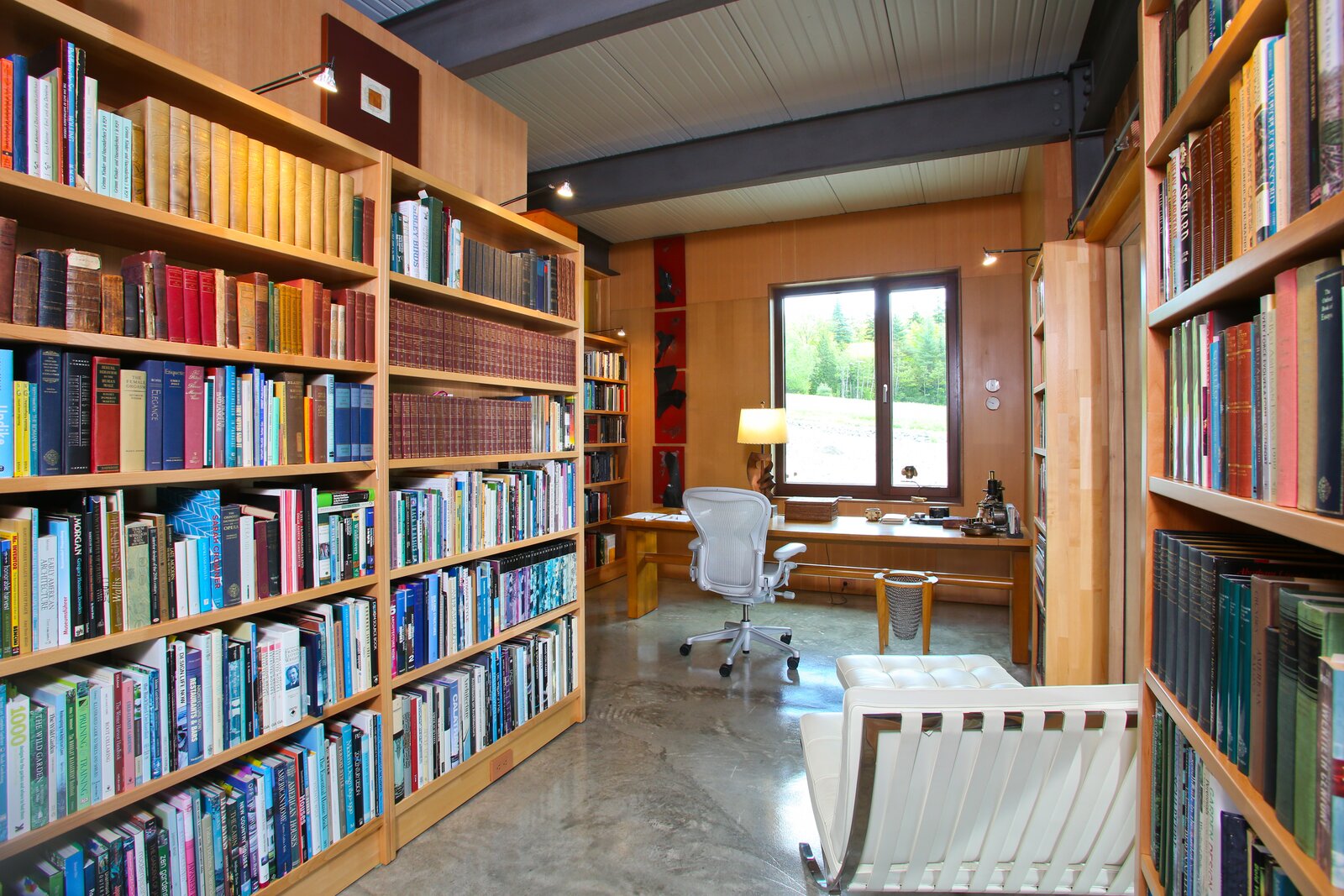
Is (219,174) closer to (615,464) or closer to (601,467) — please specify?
(601,467)

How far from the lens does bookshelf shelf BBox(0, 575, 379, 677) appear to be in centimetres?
133

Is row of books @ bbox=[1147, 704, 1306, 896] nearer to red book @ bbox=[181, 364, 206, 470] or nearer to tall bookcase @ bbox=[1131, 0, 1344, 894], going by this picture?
tall bookcase @ bbox=[1131, 0, 1344, 894]

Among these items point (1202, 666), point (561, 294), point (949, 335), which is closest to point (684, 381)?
point (949, 335)

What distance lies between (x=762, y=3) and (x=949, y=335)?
10.4 ft

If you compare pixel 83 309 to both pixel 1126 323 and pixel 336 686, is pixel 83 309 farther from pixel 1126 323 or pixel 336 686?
pixel 1126 323

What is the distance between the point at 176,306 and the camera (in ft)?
5.23

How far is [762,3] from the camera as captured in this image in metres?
3.02

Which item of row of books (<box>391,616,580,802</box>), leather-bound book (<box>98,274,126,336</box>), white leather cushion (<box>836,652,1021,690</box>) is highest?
leather-bound book (<box>98,274,126,336</box>)

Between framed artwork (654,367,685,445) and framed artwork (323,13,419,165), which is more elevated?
framed artwork (323,13,419,165)

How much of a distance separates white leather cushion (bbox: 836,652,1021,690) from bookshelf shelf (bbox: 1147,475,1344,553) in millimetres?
1340

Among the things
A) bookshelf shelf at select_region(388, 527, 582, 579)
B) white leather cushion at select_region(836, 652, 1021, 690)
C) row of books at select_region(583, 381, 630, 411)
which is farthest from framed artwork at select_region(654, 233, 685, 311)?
white leather cushion at select_region(836, 652, 1021, 690)

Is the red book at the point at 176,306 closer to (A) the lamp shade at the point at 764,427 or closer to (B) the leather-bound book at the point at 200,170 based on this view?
(B) the leather-bound book at the point at 200,170

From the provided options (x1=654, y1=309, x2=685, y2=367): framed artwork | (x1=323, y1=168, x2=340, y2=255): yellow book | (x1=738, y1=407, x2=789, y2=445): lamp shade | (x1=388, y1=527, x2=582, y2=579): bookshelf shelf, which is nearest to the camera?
(x1=323, y1=168, x2=340, y2=255): yellow book

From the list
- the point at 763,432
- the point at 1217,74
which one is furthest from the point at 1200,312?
the point at 763,432
